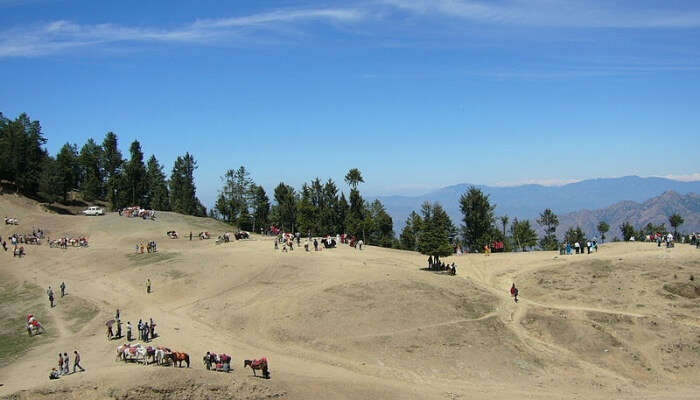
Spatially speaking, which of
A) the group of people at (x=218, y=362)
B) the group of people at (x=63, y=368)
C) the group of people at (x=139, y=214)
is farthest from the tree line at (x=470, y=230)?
the group of people at (x=139, y=214)

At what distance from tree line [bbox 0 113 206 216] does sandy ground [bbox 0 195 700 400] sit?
127ft

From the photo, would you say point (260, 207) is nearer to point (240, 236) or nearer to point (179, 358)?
point (240, 236)

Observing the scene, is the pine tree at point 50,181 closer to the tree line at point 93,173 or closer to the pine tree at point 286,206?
the tree line at point 93,173

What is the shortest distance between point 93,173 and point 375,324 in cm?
9573

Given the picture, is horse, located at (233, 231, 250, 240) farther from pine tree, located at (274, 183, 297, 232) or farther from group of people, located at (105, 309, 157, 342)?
group of people, located at (105, 309, 157, 342)

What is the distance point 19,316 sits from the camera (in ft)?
145

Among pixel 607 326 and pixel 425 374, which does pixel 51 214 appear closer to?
pixel 425 374

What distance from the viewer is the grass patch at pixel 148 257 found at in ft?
191

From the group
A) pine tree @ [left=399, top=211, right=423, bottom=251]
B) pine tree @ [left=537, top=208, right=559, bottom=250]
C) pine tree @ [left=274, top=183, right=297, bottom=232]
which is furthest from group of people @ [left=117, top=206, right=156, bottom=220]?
pine tree @ [left=537, top=208, right=559, bottom=250]

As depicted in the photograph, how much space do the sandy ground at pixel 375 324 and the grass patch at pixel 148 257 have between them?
1.52 feet

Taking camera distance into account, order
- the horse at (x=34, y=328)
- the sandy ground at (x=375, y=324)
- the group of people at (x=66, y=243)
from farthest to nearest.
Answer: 1. the group of people at (x=66, y=243)
2. the horse at (x=34, y=328)
3. the sandy ground at (x=375, y=324)

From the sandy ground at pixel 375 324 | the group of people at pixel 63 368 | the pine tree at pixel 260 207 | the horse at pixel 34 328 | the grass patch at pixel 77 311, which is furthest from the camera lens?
the pine tree at pixel 260 207

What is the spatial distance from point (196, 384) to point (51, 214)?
241 feet

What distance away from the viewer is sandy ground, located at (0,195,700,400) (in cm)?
3123
